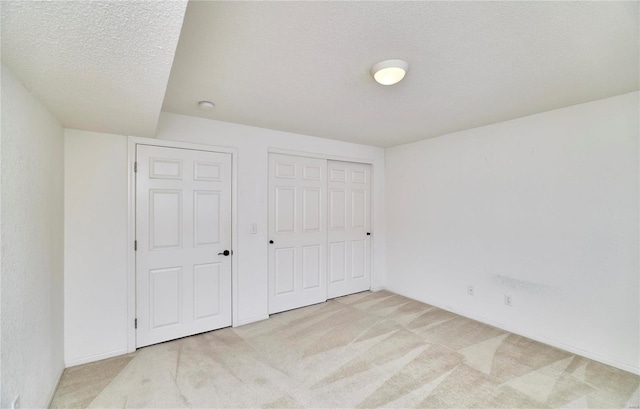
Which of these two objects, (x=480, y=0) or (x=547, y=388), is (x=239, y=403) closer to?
(x=547, y=388)

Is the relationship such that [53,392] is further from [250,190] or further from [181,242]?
[250,190]

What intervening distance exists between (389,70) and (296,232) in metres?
2.40

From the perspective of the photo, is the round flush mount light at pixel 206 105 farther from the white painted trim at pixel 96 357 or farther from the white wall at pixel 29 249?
the white painted trim at pixel 96 357

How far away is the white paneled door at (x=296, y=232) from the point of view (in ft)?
11.4

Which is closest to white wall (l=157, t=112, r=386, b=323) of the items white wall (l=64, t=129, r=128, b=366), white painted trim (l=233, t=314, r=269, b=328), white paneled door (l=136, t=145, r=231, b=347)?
white painted trim (l=233, t=314, r=269, b=328)

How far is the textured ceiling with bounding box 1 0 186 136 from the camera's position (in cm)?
94

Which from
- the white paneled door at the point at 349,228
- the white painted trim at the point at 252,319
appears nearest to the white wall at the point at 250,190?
the white painted trim at the point at 252,319

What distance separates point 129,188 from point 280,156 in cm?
168

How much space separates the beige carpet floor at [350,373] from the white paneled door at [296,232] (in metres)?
0.61

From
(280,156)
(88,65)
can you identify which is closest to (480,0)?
(88,65)

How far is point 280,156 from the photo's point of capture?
351cm

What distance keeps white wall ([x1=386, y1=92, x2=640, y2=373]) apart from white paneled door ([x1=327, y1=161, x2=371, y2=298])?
80 centimetres

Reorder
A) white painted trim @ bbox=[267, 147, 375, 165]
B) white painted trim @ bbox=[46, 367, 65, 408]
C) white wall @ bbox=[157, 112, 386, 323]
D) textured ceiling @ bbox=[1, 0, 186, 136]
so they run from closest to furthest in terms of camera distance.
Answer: textured ceiling @ bbox=[1, 0, 186, 136]
white painted trim @ bbox=[46, 367, 65, 408]
white wall @ bbox=[157, 112, 386, 323]
white painted trim @ bbox=[267, 147, 375, 165]

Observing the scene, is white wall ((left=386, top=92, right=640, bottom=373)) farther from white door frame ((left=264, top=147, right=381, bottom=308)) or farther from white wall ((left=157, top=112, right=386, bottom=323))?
white wall ((left=157, top=112, right=386, bottom=323))
